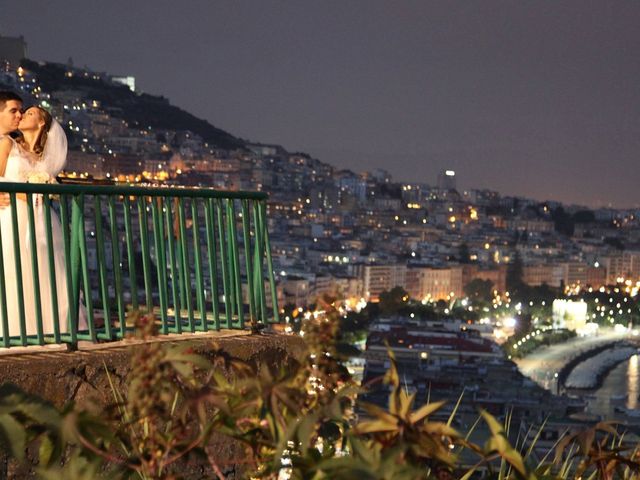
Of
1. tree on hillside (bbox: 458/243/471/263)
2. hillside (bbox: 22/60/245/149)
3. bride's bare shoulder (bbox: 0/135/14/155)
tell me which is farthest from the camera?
hillside (bbox: 22/60/245/149)

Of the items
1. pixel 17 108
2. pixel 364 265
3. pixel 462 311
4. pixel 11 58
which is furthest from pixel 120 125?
pixel 17 108

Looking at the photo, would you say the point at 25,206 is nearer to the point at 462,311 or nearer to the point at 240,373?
the point at 240,373

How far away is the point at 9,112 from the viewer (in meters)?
3.97

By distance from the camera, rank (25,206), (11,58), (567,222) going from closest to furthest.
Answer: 1. (25,206)
2. (11,58)
3. (567,222)

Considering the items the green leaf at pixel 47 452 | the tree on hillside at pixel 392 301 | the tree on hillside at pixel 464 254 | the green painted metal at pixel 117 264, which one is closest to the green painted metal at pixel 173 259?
the green painted metal at pixel 117 264

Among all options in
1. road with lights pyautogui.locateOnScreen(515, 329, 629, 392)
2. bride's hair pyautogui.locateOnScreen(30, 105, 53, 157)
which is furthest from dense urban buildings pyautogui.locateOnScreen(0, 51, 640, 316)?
bride's hair pyautogui.locateOnScreen(30, 105, 53, 157)

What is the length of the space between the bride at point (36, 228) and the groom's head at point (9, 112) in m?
0.03

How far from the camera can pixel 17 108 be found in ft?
13.1

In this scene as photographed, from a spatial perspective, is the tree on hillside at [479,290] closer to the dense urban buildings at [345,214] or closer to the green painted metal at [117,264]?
the dense urban buildings at [345,214]

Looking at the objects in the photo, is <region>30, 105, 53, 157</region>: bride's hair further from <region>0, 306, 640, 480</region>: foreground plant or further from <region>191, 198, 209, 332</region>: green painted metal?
<region>0, 306, 640, 480</region>: foreground plant

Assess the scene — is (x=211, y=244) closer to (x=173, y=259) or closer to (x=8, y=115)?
(x=173, y=259)

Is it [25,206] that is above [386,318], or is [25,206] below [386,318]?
above

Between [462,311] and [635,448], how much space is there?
75.8 meters

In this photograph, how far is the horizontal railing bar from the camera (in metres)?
3.30
